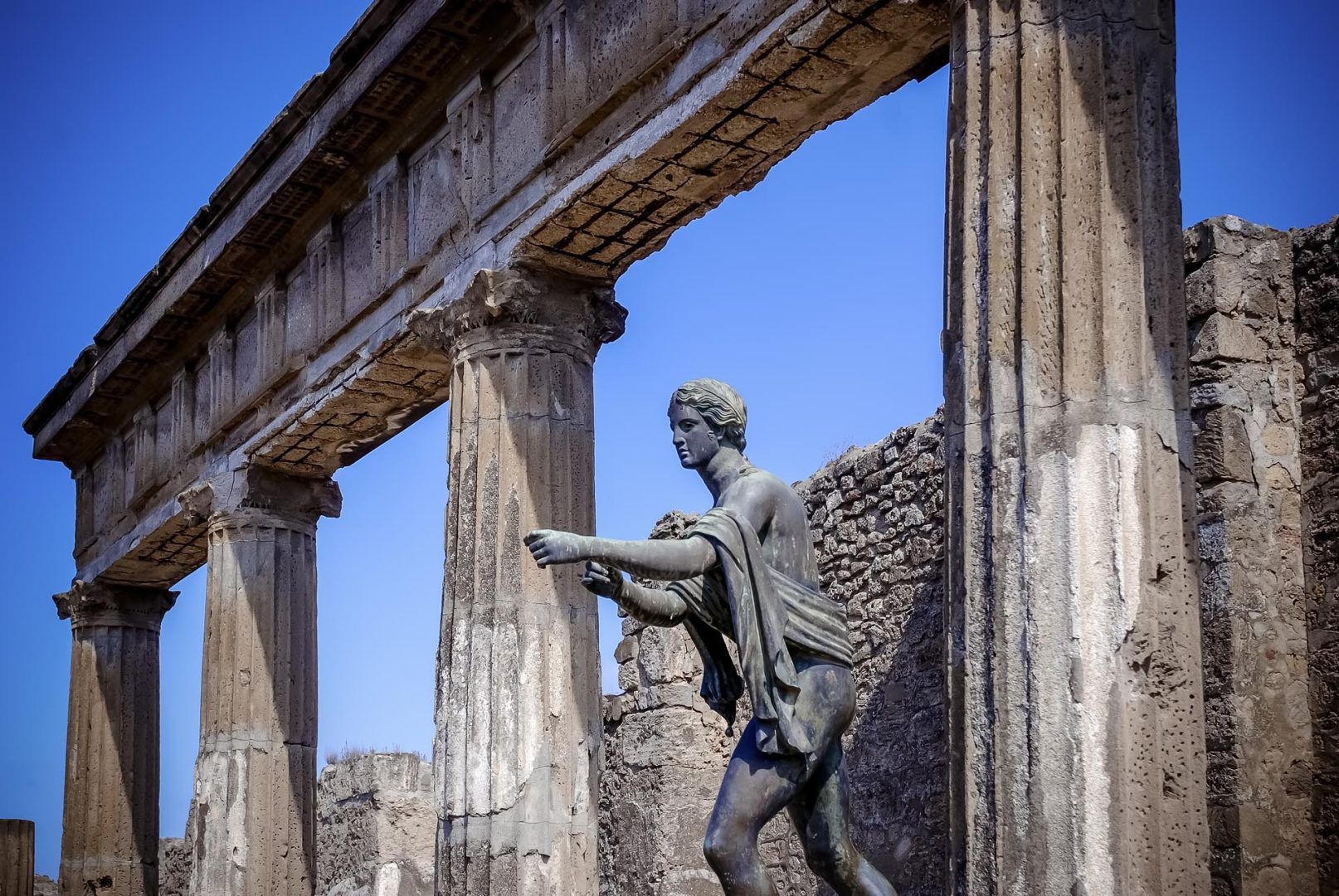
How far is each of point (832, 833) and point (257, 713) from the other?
24.5 ft

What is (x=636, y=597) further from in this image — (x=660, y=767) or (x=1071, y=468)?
(x=660, y=767)

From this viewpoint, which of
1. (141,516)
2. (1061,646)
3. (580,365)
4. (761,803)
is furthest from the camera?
(141,516)

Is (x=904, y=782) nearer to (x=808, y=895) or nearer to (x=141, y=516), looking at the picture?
(x=808, y=895)

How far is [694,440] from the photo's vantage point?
6.20 metres

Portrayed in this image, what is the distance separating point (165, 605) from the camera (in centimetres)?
1645

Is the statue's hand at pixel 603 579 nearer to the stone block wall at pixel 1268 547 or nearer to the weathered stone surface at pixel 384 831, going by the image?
the stone block wall at pixel 1268 547

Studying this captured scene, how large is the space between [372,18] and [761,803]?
19.8 ft

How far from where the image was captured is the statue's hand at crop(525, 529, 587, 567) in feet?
18.6

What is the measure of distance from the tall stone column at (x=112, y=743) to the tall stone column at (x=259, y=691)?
12.0ft

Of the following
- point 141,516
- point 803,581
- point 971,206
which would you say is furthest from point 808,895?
point 141,516

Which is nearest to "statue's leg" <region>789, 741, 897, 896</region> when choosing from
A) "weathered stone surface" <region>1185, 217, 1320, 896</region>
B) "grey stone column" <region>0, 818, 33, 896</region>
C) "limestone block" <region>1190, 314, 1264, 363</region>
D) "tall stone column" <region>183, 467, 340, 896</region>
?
"weathered stone surface" <region>1185, 217, 1320, 896</region>

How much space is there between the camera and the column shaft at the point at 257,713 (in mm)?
12078

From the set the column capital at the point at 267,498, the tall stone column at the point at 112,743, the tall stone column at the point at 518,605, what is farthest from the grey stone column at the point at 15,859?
the tall stone column at the point at 518,605

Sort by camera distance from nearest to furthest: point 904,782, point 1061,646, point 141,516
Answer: point 1061,646, point 904,782, point 141,516
